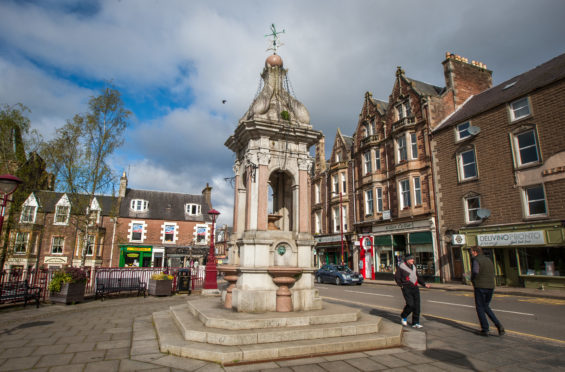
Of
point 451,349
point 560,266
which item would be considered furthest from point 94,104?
point 560,266

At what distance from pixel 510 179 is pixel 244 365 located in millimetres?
19728

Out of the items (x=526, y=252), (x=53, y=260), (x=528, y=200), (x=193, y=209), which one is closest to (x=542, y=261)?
(x=526, y=252)

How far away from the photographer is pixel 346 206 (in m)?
31.5

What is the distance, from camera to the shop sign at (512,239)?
54.6 ft

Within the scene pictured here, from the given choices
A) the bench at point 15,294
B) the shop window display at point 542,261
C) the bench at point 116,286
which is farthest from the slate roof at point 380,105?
the bench at point 15,294

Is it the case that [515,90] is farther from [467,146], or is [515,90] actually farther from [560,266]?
[560,266]

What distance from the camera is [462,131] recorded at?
2162cm

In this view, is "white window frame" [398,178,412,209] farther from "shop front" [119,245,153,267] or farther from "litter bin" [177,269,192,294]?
"shop front" [119,245,153,267]

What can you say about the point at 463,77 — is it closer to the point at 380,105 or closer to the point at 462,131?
the point at 462,131

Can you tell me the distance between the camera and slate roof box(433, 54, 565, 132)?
17906mm

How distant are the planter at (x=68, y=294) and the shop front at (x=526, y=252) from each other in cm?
2004

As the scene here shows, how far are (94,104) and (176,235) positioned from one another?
22.1m

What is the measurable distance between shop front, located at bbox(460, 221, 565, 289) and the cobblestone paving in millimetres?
12992

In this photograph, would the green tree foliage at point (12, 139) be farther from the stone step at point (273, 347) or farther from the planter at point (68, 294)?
the stone step at point (273, 347)
